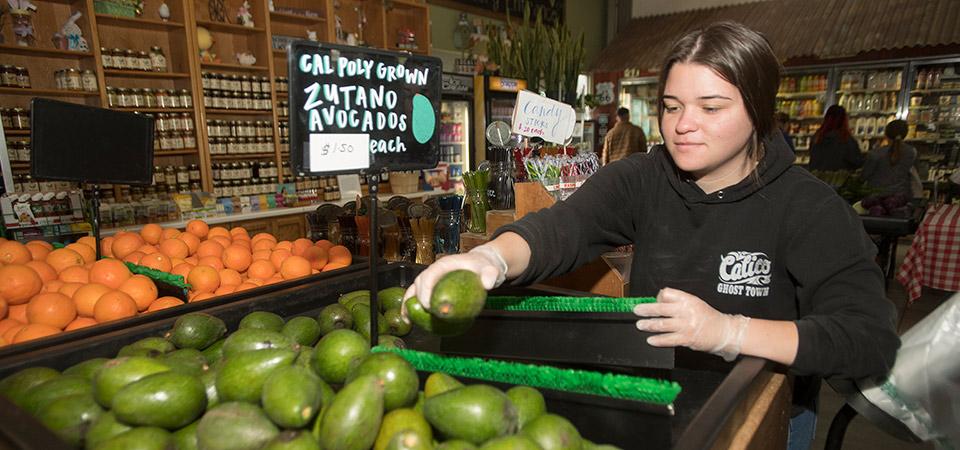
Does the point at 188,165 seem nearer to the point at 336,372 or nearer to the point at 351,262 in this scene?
the point at 351,262

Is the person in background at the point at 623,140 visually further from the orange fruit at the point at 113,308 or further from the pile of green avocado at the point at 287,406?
the pile of green avocado at the point at 287,406

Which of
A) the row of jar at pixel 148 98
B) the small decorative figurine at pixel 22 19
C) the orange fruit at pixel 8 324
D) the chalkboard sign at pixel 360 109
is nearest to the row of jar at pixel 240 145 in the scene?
the row of jar at pixel 148 98

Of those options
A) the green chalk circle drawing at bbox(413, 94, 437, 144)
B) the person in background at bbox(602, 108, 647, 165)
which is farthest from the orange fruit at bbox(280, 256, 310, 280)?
the person in background at bbox(602, 108, 647, 165)

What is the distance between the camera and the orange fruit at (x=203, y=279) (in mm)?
1721

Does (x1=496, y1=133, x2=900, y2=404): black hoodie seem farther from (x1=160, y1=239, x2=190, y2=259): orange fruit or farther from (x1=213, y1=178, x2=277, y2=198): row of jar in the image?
(x1=213, y1=178, x2=277, y2=198): row of jar

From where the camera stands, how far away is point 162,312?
4.46ft

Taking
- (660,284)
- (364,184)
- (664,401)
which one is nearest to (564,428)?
(664,401)

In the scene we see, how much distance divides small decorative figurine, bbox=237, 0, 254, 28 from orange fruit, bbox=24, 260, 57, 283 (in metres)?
4.40

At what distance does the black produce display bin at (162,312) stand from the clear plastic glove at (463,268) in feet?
2.22

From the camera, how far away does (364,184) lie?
647 centimetres

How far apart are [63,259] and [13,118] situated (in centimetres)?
351

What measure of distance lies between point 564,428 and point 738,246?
0.83 meters

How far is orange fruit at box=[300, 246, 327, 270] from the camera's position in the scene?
194 centimetres

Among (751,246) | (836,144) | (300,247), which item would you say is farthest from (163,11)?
(836,144)
